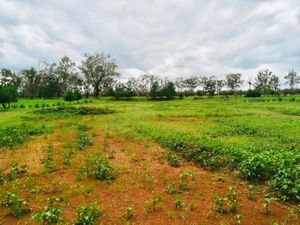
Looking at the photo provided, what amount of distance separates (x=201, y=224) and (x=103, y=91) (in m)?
84.3

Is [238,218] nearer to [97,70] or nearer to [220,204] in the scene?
[220,204]

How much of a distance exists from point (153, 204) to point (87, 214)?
161cm

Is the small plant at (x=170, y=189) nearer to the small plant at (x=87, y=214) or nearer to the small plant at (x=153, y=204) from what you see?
the small plant at (x=153, y=204)

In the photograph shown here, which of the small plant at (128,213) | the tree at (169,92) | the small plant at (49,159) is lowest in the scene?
the small plant at (128,213)

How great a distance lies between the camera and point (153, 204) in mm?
7176

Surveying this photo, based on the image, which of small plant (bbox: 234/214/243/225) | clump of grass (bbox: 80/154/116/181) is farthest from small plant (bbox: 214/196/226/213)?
clump of grass (bbox: 80/154/116/181)

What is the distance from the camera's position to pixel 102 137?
1672 cm

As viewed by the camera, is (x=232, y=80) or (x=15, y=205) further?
(x=232, y=80)

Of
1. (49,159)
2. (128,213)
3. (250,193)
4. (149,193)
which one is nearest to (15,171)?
(49,159)

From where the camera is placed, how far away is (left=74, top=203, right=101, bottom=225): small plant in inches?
250

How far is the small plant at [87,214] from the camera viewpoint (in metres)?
6.34

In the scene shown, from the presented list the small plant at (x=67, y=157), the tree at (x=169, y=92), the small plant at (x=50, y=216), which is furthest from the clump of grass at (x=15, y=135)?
the tree at (x=169, y=92)

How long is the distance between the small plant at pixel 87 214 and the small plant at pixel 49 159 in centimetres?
384

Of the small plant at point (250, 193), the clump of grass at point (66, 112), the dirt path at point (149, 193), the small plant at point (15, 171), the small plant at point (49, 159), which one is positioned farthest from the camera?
the clump of grass at point (66, 112)
